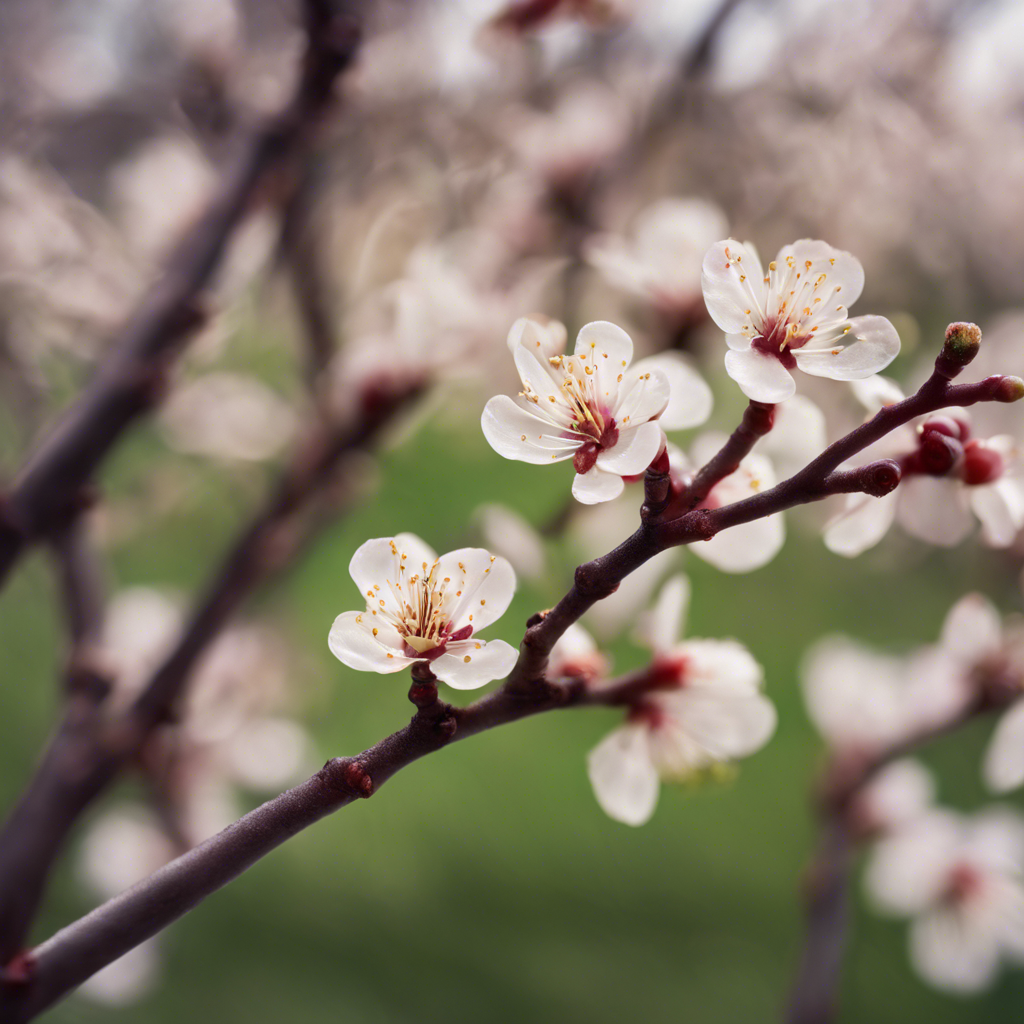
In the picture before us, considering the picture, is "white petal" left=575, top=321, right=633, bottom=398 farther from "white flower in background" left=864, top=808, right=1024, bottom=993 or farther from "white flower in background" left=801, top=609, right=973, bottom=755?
"white flower in background" left=864, top=808, right=1024, bottom=993

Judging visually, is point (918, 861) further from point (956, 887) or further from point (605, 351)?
point (605, 351)

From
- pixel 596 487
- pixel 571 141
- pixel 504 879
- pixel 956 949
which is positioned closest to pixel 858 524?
pixel 596 487

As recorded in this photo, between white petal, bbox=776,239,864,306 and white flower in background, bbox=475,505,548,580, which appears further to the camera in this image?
white flower in background, bbox=475,505,548,580

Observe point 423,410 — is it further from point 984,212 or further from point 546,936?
point 984,212

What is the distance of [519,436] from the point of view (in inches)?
14.7

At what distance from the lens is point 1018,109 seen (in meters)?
1.41

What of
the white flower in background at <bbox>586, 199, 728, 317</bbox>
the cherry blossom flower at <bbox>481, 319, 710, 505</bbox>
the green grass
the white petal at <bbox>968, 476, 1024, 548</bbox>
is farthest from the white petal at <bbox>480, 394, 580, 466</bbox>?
the green grass

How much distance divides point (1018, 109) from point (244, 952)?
1795 millimetres

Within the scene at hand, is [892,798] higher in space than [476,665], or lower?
lower

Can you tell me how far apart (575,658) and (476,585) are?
0.29ft

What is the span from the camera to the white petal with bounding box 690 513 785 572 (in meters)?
0.42

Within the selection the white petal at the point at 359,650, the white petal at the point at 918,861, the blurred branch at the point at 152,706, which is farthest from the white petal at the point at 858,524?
the white petal at the point at 918,861

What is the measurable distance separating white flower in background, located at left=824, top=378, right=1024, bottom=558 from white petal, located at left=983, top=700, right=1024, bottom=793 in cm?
12

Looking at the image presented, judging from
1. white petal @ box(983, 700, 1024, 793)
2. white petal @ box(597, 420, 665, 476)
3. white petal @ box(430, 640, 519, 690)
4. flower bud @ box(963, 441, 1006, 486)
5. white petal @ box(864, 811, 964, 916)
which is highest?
white petal @ box(597, 420, 665, 476)
